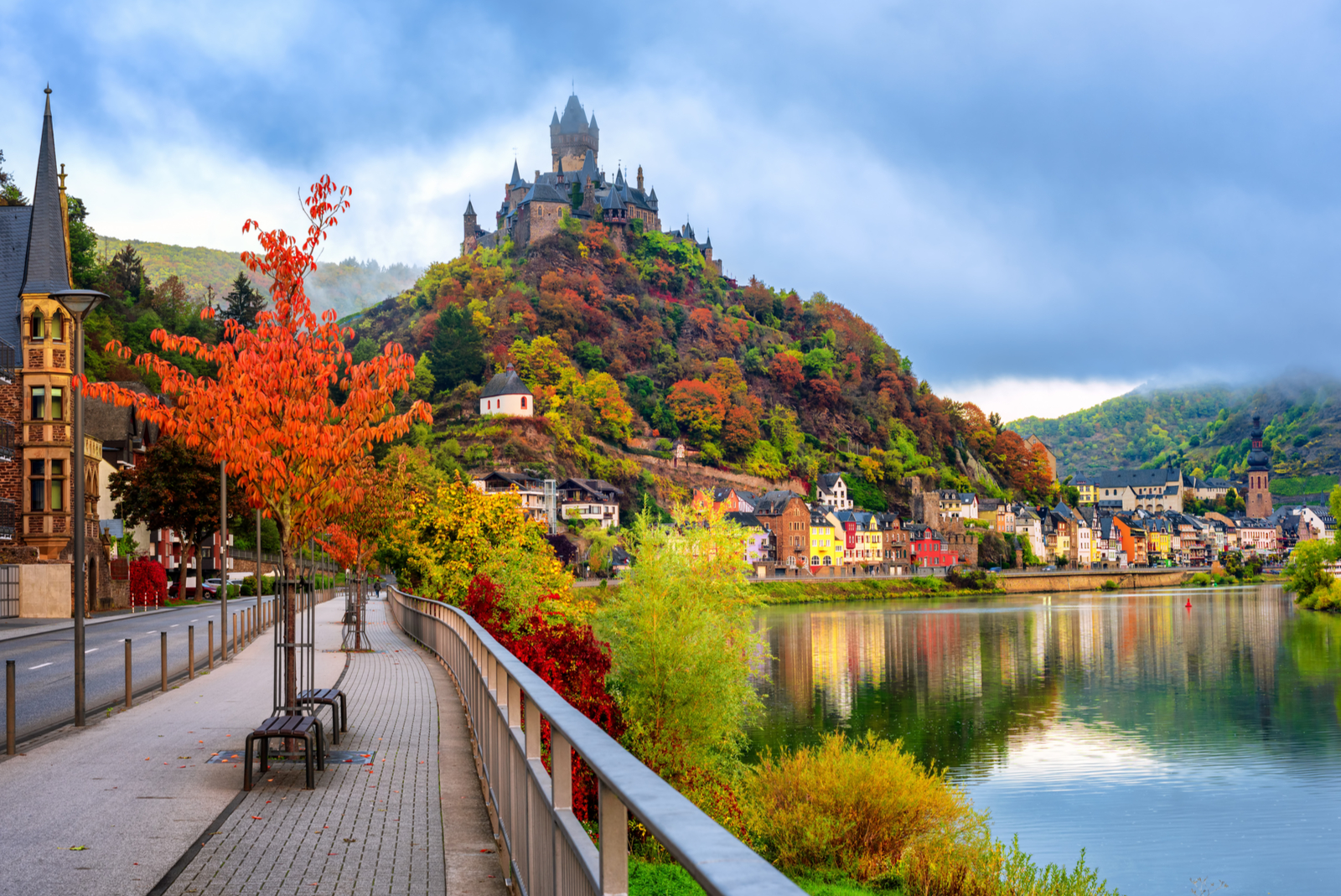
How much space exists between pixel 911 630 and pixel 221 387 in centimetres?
5728

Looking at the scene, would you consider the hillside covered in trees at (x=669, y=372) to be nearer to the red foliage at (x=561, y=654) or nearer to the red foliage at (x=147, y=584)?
the red foliage at (x=147, y=584)

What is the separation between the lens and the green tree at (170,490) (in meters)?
48.3

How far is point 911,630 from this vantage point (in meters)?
63.5

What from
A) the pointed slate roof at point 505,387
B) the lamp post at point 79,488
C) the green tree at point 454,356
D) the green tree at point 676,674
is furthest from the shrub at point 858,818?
the green tree at point 454,356

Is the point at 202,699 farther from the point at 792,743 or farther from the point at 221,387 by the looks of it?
the point at 792,743

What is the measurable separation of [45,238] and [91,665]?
89.1 ft

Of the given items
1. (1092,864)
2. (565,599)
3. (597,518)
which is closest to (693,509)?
(565,599)

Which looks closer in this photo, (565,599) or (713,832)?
(713,832)

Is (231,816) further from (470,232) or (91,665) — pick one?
(470,232)

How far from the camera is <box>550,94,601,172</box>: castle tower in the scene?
184 meters

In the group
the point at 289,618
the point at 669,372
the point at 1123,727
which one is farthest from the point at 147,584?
the point at 669,372

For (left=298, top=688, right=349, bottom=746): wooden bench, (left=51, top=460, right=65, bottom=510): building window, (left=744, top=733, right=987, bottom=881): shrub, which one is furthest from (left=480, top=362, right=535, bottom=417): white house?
(left=298, top=688, right=349, bottom=746): wooden bench

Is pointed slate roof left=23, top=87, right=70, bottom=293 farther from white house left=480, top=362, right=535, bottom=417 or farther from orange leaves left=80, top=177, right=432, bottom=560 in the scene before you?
white house left=480, top=362, right=535, bottom=417

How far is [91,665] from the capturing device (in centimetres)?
2073
